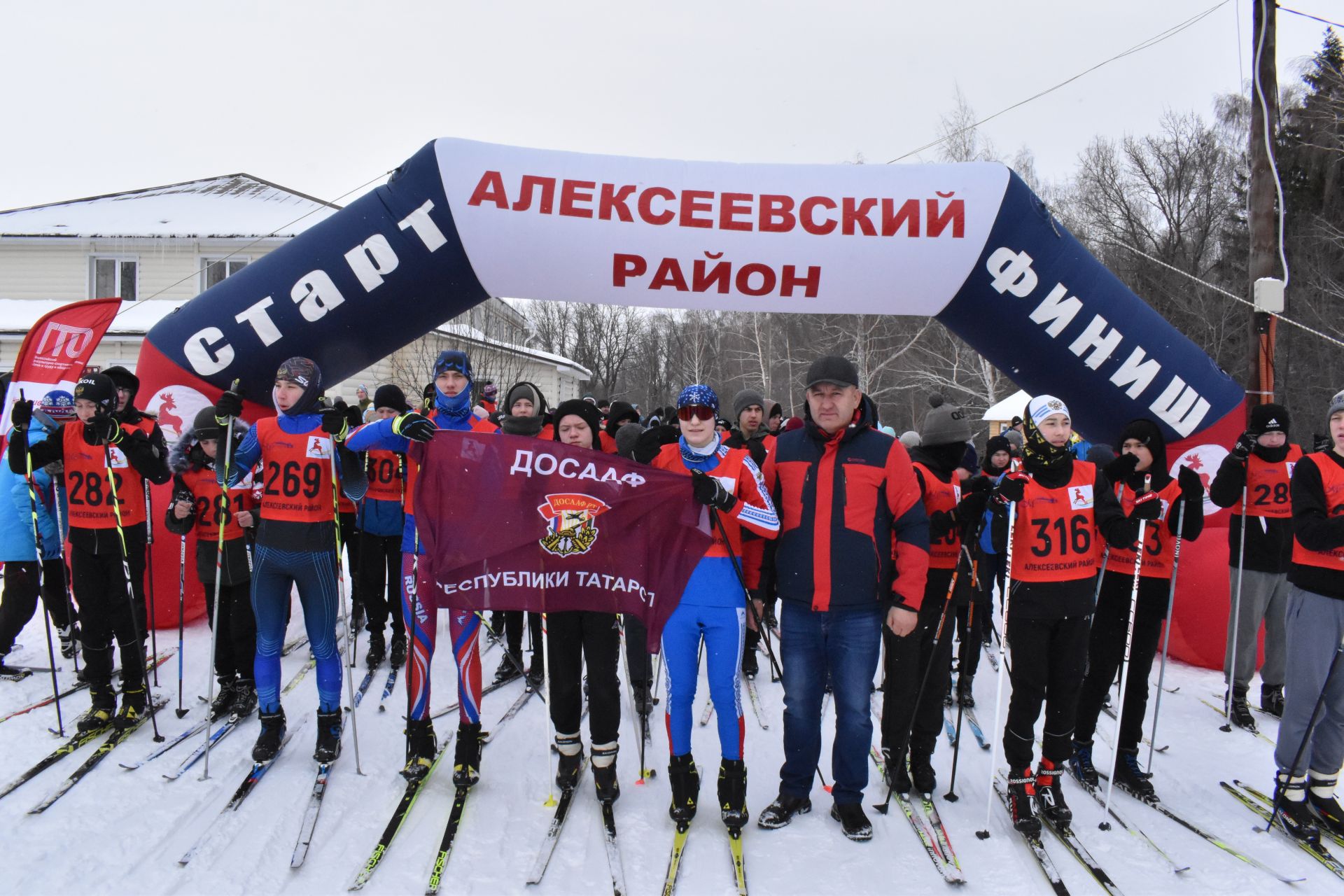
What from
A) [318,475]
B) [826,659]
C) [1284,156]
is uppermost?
[1284,156]

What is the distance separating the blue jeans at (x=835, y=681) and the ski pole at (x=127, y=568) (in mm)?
3713

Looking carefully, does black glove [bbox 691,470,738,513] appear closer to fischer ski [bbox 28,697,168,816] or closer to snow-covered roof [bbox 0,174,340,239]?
fischer ski [bbox 28,697,168,816]

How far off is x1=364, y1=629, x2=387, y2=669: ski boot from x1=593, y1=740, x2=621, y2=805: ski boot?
2.77 metres

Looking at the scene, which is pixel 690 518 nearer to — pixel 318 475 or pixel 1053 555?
pixel 1053 555

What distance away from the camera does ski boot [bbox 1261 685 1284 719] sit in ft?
18.6

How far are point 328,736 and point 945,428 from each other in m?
3.83

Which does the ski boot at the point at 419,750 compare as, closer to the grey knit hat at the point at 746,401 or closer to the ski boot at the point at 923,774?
the ski boot at the point at 923,774

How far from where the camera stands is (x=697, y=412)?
3859 mm

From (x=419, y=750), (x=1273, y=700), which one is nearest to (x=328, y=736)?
(x=419, y=750)

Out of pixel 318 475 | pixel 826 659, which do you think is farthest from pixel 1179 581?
pixel 318 475

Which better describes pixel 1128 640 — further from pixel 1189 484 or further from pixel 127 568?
pixel 127 568

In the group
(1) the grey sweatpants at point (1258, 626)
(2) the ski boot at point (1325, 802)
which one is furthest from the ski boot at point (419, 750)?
(1) the grey sweatpants at point (1258, 626)

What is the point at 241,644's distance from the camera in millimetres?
5117

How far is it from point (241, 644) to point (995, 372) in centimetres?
2426
